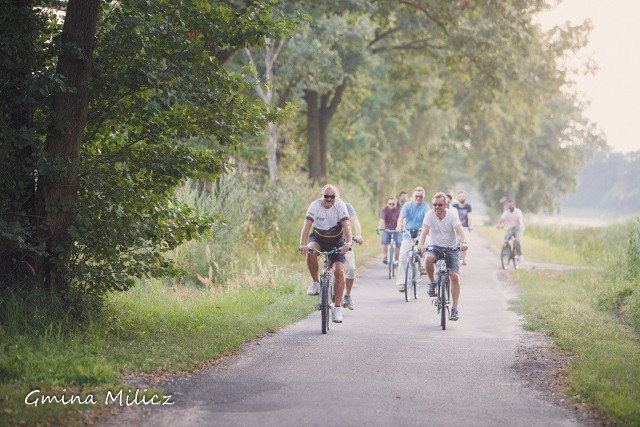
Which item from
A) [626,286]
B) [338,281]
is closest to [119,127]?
[338,281]

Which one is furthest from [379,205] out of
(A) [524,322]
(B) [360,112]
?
(A) [524,322]

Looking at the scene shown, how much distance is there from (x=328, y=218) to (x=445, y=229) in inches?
76.7

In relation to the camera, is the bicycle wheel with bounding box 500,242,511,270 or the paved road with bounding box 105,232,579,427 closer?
the paved road with bounding box 105,232,579,427

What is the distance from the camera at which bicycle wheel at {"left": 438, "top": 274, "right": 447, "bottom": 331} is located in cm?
1355

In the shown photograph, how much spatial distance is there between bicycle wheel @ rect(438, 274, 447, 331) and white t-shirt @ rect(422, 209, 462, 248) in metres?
0.56

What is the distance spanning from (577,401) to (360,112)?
38.7 m

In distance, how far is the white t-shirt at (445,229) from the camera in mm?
14055

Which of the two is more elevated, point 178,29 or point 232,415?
point 178,29

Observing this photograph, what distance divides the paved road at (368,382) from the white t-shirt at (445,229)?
125cm

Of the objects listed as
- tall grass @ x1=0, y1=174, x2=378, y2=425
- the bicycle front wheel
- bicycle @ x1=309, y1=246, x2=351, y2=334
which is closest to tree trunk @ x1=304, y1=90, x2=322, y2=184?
tall grass @ x1=0, y1=174, x2=378, y2=425

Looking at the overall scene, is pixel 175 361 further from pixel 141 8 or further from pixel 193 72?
pixel 141 8

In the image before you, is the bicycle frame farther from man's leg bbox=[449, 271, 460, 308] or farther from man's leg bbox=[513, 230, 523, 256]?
man's leg bbox=[513, 230, 523, 256]

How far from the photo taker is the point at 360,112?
46500 millimetres

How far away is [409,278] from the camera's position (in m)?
17.7
